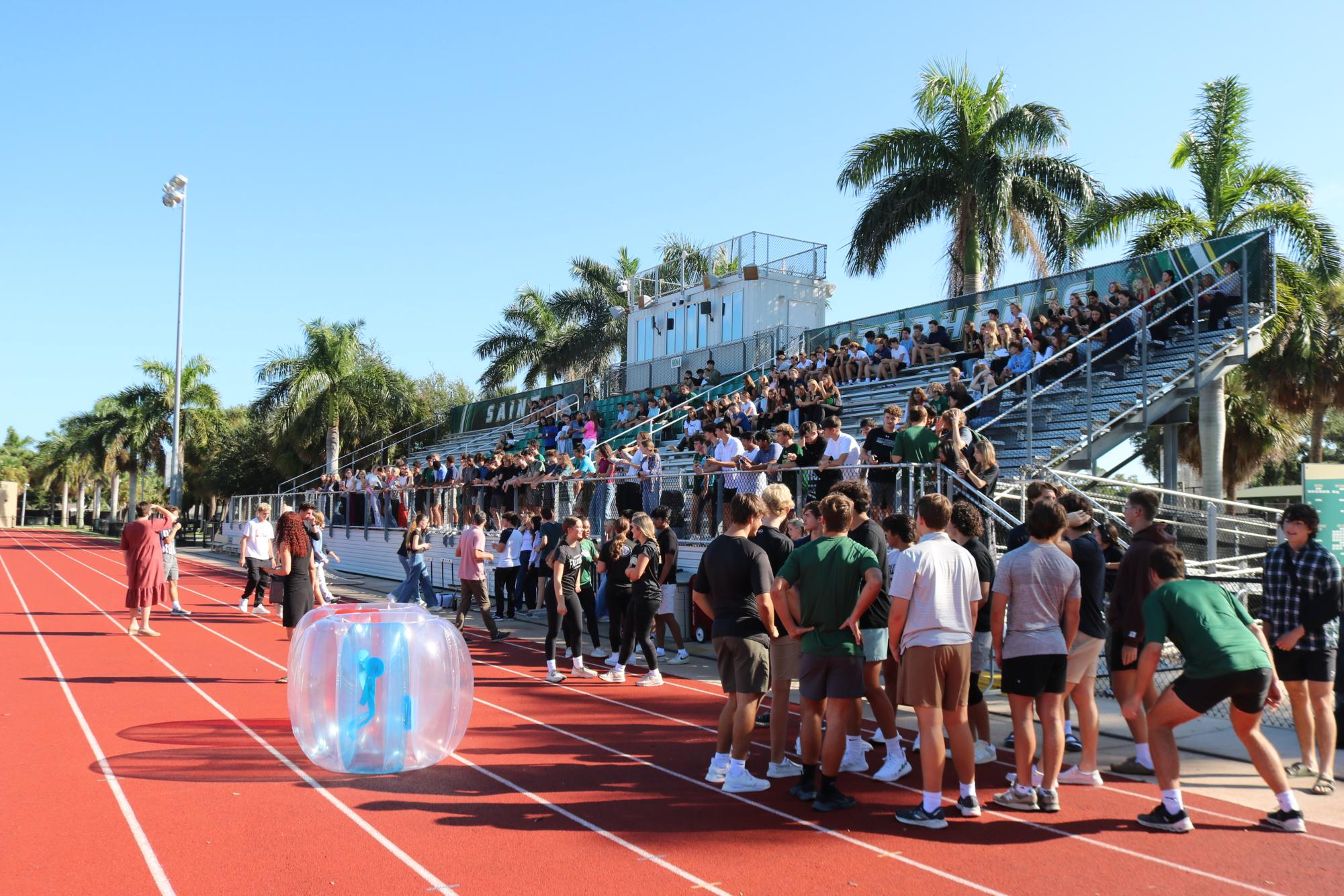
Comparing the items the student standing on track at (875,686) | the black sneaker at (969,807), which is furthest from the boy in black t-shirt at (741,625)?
the black sneaker at (969,807)

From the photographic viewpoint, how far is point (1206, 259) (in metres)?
17.3

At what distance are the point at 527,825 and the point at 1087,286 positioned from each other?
16895mm

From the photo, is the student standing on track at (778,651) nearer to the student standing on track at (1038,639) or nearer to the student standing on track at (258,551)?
the student standing on track at (1038,639)

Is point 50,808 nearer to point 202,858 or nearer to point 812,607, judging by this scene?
point 202,858

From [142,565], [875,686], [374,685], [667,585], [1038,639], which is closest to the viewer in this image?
[1038,639]

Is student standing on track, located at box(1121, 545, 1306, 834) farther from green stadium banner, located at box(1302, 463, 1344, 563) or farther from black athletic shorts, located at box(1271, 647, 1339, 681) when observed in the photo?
green stadium banner, located at box(1302, 463, 1344, 563)

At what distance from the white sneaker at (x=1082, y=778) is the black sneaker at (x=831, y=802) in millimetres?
1733

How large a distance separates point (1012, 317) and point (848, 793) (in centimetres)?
1433

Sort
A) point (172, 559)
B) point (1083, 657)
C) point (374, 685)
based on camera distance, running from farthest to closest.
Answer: point (172, 559)
point (1083, 657)
point (374, 685)

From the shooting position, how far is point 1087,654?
7.05 m

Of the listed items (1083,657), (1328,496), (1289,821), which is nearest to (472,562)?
(1083,657)

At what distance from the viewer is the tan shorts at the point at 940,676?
605cm

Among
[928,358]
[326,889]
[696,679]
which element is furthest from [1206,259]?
[326,889]

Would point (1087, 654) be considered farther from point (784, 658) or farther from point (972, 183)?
point (972, 183)
